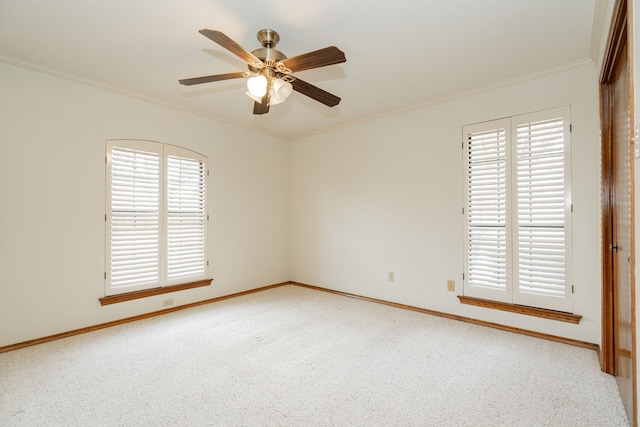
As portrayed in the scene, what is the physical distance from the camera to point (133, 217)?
140 inches

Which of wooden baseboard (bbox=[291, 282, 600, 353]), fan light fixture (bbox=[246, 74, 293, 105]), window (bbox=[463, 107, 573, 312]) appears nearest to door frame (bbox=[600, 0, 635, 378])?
wooden baseboard (bbox=[291, 282, 600, 353])

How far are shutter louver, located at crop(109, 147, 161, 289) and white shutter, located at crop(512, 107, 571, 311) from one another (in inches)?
156

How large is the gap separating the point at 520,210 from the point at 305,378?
8.51 feet

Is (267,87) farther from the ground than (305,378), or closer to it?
farther from the ground

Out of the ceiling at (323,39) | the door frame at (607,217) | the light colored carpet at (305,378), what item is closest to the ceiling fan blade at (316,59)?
the ceiling at (323,39)

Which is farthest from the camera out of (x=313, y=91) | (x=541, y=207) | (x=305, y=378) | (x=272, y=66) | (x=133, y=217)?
(x=133, y=217)

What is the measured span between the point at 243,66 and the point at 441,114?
90.7 inches

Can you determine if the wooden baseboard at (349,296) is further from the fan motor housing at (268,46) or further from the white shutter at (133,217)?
the fan motor housing at (268,46)

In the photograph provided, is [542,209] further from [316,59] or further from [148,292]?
[148,292]

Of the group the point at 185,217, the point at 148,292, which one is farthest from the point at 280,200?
the point at 148,292

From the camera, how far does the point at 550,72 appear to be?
299 centimetres

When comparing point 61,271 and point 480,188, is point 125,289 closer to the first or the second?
point 61,271

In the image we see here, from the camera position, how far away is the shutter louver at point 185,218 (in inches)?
152

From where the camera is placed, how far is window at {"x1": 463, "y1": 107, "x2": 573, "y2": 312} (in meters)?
2.95
